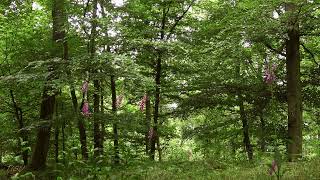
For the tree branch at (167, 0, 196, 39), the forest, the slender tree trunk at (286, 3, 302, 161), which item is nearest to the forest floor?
the forest

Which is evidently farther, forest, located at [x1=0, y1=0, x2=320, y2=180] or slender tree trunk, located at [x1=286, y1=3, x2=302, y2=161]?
slender tree trunk, located at [x1=286, y1=3, x2=302, y2=161]

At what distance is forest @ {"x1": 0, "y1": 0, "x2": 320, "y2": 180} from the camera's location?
369 inches

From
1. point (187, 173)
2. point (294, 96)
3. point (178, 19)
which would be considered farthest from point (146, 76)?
point (294, 96)

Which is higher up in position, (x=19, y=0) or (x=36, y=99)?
(x=19, y=0)

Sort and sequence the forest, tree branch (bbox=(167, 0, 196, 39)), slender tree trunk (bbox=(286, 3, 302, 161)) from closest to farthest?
1. the forest
2. slender tree trunk (bbox=(286, 3, 302, 161))
3. tree branch (bbox=(167, 0, 196, 39))

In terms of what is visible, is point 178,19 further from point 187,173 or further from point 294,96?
point 187,173

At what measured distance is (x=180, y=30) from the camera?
53.2ft

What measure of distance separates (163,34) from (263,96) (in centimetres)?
486

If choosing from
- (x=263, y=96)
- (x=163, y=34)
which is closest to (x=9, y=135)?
(x=163, y=34)

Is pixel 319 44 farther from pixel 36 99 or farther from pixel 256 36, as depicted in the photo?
pixel 36 99

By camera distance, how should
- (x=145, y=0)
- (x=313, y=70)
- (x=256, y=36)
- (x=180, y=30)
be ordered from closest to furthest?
(x=256, y=36) < (x=313, y=70) < (x=145, y=0) < (x=180, y=30)

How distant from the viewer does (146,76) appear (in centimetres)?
1215

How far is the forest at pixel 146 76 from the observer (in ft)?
30.8

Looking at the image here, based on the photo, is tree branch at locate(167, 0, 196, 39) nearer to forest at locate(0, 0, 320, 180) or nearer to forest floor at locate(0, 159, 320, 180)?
forest at locate(0, 0, 320, 180)
